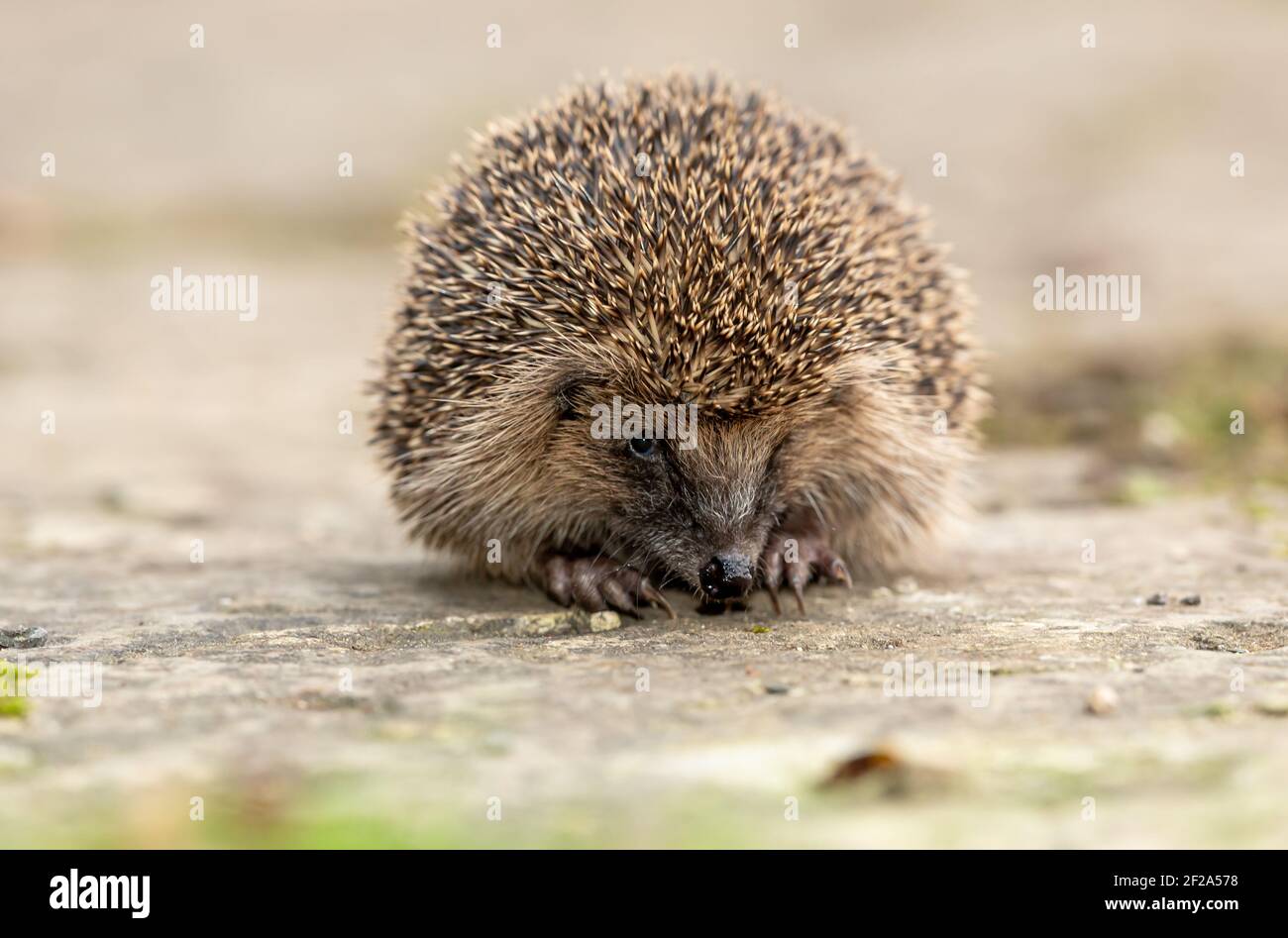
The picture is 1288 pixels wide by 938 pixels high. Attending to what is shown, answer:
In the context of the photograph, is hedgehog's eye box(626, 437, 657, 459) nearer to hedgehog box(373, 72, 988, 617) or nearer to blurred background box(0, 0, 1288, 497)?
hedgehog box(373, 72, 988, 617)

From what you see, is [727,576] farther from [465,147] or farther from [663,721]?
[465,147]

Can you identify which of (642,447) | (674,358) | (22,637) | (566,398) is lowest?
(22,637)

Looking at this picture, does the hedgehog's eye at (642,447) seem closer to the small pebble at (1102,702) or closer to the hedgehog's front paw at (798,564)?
the hedgehog's front paw at (798,564)

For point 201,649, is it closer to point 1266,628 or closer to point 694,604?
point 694,604

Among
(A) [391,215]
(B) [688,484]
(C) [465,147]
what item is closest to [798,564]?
(B) [688,484]

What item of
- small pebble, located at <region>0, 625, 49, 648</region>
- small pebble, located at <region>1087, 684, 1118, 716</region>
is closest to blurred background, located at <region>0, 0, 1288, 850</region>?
small pebble, located at <region>0, 625, 49, 648</region>

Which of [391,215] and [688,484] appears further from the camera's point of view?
[391,215]

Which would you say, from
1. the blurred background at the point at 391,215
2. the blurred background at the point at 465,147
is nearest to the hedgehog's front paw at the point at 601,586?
the blurred background at the point at 391,215
